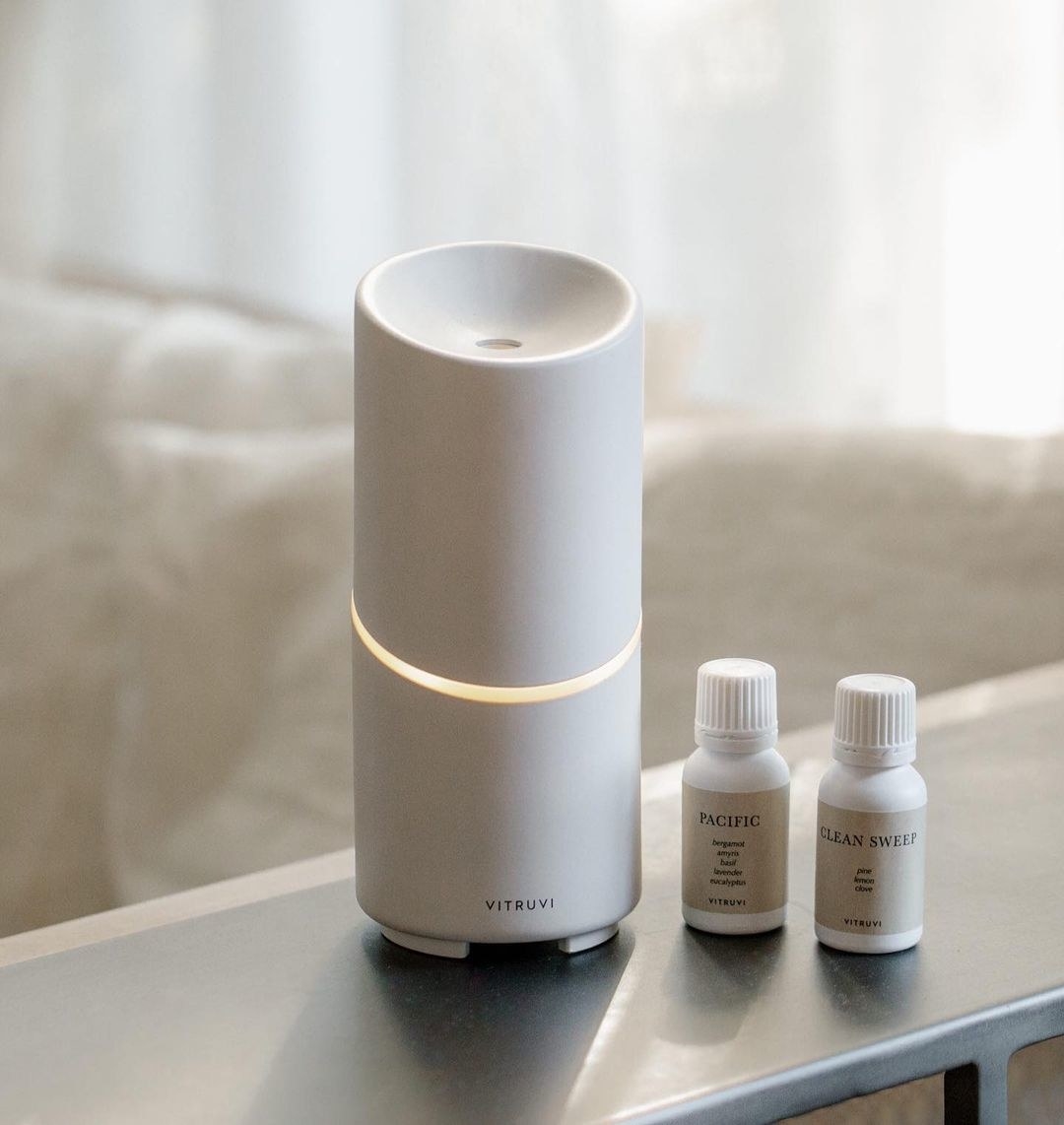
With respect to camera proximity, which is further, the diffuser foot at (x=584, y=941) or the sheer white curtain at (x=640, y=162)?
the sheer white curtain at (x=640, y=162)

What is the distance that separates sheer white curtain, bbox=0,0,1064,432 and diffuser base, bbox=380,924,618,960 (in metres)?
1.30

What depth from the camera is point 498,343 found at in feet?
1.38

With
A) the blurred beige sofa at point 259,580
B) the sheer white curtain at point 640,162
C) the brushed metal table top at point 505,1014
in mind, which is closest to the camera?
the brushed metal table top at point 505,1014

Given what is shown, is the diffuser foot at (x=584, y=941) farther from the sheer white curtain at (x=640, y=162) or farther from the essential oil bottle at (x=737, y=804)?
the sheer white curtain at (x=640, y=162)

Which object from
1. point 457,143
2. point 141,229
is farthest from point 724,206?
point 141,229

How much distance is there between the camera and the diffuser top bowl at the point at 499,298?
415 millimetres

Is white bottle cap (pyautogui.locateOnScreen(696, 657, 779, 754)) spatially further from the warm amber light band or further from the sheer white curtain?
the sheer white curtain

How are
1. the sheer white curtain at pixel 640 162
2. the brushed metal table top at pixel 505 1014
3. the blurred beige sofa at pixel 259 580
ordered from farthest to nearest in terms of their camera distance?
the sheer white curtain at pixel 640 162
the blurred beige sofa at pixel 259 580
the brushed metal table top at pixel 505 1014

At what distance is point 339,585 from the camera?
122 centimetres

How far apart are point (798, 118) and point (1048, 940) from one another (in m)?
1.35

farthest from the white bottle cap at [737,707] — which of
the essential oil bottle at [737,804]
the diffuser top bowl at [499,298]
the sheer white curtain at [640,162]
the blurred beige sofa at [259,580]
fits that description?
the sheer white curtain at [640,162]

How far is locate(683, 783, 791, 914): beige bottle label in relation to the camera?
1.45 ft

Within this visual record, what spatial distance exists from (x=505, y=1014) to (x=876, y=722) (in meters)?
0.13

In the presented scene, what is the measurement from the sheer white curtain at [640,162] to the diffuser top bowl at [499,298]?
1235mm
